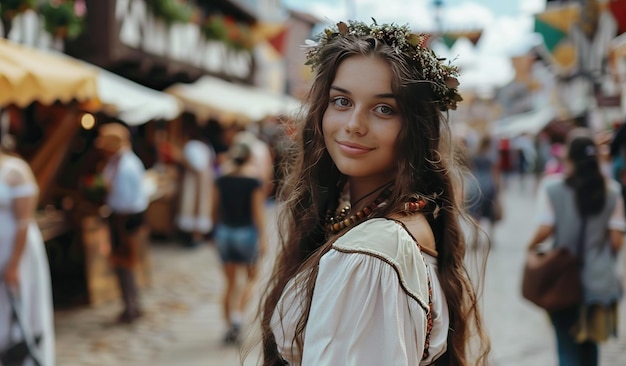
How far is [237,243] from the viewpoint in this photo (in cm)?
588

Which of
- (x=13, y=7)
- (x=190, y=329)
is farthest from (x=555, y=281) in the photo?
(x=13, y=7)

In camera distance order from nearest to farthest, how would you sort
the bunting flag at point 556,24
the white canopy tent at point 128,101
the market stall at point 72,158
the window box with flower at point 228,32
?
the market stall at point 72,158, the white canopy tent at point 128,101, the bunting flag at point 556,24, the window box with flower at point 228,32

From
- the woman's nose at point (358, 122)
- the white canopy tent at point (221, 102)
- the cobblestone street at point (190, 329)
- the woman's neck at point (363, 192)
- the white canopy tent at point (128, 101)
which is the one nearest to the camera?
the woman's nose at point (358, 122)

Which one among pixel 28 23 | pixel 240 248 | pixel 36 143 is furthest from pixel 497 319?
pixel 28 23

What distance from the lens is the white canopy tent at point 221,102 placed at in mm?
12094

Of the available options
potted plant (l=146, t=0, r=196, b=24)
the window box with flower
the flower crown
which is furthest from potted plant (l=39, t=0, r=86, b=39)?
the flower crown

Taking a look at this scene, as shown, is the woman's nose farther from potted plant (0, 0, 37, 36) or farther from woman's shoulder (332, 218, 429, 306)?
potted plant (0, 0, 37, 36)

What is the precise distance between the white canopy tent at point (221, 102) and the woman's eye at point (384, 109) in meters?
9.80

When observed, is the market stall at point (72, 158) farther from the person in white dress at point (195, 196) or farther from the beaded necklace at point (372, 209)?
the beaded necklace at point (372, 209)

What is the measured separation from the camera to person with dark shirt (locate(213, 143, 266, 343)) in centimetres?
586

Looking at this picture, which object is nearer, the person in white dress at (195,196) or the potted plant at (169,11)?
the person in white dress at (195,196)

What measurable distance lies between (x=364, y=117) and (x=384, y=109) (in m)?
0.05

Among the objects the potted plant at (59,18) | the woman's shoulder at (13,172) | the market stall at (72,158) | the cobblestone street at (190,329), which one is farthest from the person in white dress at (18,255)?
the potted plant at (59,18)

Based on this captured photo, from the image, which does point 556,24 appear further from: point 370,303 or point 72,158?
point 370,303
